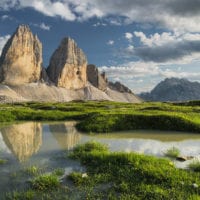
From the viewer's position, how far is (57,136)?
21.7 metres

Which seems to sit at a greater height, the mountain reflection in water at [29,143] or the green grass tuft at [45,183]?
the green grass tuft at [45,183]

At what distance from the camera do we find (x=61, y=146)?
17641mm

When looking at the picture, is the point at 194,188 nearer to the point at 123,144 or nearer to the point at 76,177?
the point at 76,177

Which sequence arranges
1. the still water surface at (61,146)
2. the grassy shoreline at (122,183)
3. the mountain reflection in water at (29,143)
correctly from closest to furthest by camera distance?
1. the grassy shoreline at (122,183)
2. the still water surface at (61,146)
3. the mountain reflection in water at (29,143)

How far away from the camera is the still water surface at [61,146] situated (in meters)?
12.7

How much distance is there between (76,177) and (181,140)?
11073 mm

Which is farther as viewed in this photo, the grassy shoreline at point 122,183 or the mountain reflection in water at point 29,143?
the mountain reflection in water at point 29,143

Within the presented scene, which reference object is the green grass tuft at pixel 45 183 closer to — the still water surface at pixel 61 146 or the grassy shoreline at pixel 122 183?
the grassy shoreline at pixel 122 183

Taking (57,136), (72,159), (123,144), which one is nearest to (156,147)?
(123,144)

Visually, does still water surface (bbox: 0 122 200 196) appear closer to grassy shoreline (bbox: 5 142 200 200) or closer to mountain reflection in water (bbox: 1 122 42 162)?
mountain reflection in water (bbox: 1 122 42 162)

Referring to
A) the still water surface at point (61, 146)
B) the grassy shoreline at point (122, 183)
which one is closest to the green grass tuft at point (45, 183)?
the grassy shoreline at point (122, 183)

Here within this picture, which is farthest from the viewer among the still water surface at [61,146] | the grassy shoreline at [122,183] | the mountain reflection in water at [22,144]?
the mountain reflection in water at [22,144]

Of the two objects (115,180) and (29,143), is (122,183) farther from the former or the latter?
(29,143)

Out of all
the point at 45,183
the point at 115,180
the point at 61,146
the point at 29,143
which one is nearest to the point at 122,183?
the point at 115,180
